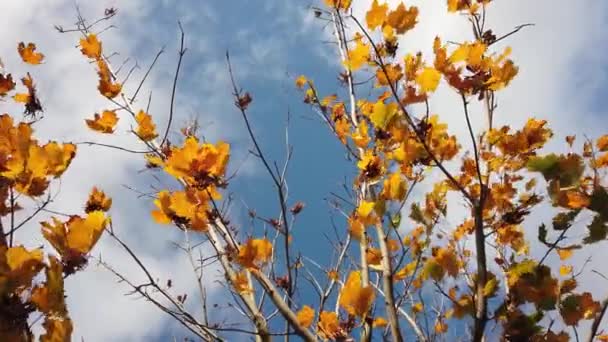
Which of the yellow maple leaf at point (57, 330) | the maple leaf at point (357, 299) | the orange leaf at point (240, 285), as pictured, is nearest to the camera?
the yellow maple leaf at point (57, 330)

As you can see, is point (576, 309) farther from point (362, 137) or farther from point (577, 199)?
point (362, 137)

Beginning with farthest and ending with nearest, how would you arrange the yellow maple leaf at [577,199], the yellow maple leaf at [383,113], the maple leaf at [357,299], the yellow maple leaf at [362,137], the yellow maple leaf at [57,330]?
1. the yellow maple leaf at [362,137]
2. the yellow maple leaf at [383,113]
3. the maple leaf at [357,299]
4. the yellow maple leaf at [577,199]
5. the yellow maple leaf at [57,330]

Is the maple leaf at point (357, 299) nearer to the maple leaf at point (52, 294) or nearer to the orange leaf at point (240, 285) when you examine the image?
the orange leaf at point (240, 285)

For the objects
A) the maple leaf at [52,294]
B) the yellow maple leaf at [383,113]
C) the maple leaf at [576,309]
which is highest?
the yellow maple leaf at [383,113]

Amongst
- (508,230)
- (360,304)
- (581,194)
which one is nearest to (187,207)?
(360,304)

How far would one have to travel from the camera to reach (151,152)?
261 cm

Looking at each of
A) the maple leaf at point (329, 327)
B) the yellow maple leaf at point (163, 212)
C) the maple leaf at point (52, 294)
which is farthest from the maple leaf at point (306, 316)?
the maple leaf at point (52, 294)

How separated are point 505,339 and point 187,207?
3.71 feet

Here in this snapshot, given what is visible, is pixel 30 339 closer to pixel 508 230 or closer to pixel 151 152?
pixel 151 152

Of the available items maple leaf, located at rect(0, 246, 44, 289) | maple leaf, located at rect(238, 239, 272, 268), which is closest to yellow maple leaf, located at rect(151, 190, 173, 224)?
maple leaf, located at rect(238, 239, 272, 268)

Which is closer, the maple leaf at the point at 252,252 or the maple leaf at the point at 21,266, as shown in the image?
the maple leaf at the point at 21,266

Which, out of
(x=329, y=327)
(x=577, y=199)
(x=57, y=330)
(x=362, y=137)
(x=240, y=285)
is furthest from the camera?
(x=362, y=137)

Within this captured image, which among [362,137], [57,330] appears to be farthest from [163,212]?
[362,137]

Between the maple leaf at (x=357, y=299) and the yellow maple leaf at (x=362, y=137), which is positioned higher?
the yellow maple leaf at (x=362, y=137)
